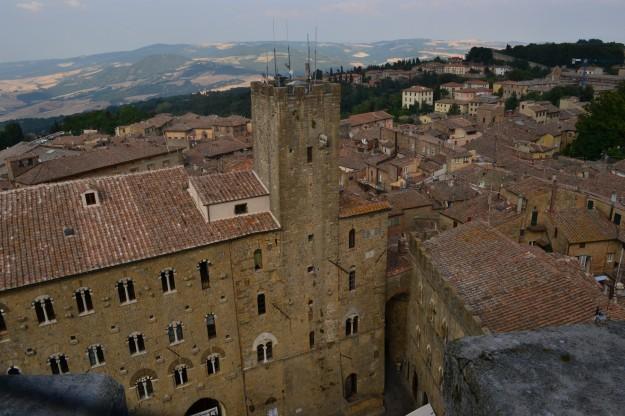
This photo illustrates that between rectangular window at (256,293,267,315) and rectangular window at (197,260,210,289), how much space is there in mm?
2975

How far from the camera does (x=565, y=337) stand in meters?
4.00

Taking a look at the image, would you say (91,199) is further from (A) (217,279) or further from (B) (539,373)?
(B) (539,373)

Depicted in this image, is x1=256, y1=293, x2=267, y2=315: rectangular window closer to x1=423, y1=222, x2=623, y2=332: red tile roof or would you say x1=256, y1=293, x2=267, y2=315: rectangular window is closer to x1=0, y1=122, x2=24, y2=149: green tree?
x1=423, y1=222, x2=623, y2=332: red tile roof

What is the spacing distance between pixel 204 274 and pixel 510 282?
1431 centimetres

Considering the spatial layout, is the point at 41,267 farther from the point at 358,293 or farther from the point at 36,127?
the point at 36,127

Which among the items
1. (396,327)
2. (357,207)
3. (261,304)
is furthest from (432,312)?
(261,304)

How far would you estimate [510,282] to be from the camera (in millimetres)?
21234

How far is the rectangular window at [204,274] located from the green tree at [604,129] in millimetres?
57982

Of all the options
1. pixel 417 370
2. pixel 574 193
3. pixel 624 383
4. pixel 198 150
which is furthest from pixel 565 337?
pixel 198 150

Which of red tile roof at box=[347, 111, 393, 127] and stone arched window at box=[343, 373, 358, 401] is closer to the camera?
stone arched window at box=[343, 373, 358, 401]

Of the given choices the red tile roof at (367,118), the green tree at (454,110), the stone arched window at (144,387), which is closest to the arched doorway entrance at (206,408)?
the stone arched window at (144,387)

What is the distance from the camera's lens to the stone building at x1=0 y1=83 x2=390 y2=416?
69.7 ft

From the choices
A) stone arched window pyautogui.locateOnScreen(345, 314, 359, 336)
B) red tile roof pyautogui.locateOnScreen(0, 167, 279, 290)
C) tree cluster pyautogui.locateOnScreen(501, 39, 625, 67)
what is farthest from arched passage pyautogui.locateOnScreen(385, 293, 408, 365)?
tree cluster pyautogui.locateOnScreen(501, 39, 625, 67)

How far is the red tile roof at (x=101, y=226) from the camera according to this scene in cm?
2078
